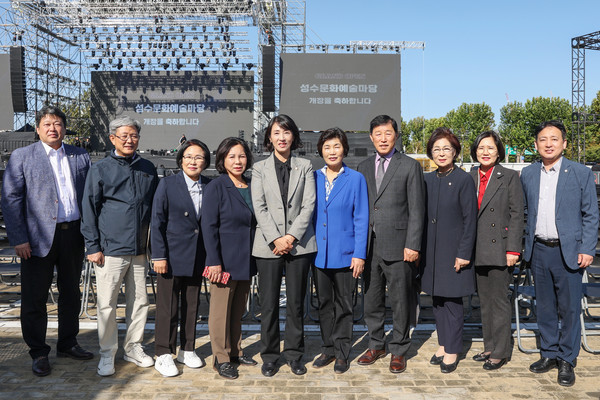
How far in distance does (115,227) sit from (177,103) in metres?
20.2

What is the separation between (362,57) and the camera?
1925 centimetres

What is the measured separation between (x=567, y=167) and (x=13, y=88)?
21283 mm

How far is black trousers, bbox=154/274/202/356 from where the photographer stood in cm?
351

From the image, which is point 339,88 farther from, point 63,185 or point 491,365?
point 491,365

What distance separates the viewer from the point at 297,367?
11.4ft

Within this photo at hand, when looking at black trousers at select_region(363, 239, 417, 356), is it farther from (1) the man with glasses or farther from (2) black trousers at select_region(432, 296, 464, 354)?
(1) the man with glasses

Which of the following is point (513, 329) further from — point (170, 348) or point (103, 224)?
Answer: point (103, 224)

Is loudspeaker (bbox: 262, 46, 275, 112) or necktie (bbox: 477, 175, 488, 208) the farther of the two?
loudspeaker (bbox: 262, 46, 275, 112)

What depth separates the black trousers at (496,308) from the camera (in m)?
3.62

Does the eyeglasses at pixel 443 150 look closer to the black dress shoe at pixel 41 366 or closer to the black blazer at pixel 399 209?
the black blazer at pixel 399 209

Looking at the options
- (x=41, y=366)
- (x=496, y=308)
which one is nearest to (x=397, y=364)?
(x=496, y=308)

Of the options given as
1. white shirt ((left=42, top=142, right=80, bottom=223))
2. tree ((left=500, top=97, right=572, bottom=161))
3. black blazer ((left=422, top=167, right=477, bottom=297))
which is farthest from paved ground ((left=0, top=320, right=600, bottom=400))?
tree ((left=500, top=97, right=572, bottom=161))

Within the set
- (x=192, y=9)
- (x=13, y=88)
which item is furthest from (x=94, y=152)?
(x=192, y=9)

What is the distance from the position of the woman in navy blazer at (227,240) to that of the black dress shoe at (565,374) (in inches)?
87.7
